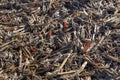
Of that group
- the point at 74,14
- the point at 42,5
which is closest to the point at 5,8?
the point at 42,5

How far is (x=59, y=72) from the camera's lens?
13.1 feet

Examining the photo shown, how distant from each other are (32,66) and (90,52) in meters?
0.78

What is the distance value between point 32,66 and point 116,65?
1.06 m

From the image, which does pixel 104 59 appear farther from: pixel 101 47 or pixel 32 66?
pixel 32 66

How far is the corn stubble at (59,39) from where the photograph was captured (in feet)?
13.2

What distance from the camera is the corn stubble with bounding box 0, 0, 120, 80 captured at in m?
4.02

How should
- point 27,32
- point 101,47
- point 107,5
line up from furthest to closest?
point 107,5 < point 27,32 < point 101,47

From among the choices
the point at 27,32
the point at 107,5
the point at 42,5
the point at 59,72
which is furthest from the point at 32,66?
the point at 107,5

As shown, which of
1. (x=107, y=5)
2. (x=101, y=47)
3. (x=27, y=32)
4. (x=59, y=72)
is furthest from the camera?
(x=107, y=5)

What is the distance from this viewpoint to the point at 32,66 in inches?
161

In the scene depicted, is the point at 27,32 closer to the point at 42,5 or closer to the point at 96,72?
the point at 42,5

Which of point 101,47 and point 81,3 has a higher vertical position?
point 81,3

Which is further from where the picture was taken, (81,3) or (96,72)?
(81,3)

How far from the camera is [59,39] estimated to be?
4.41 m
